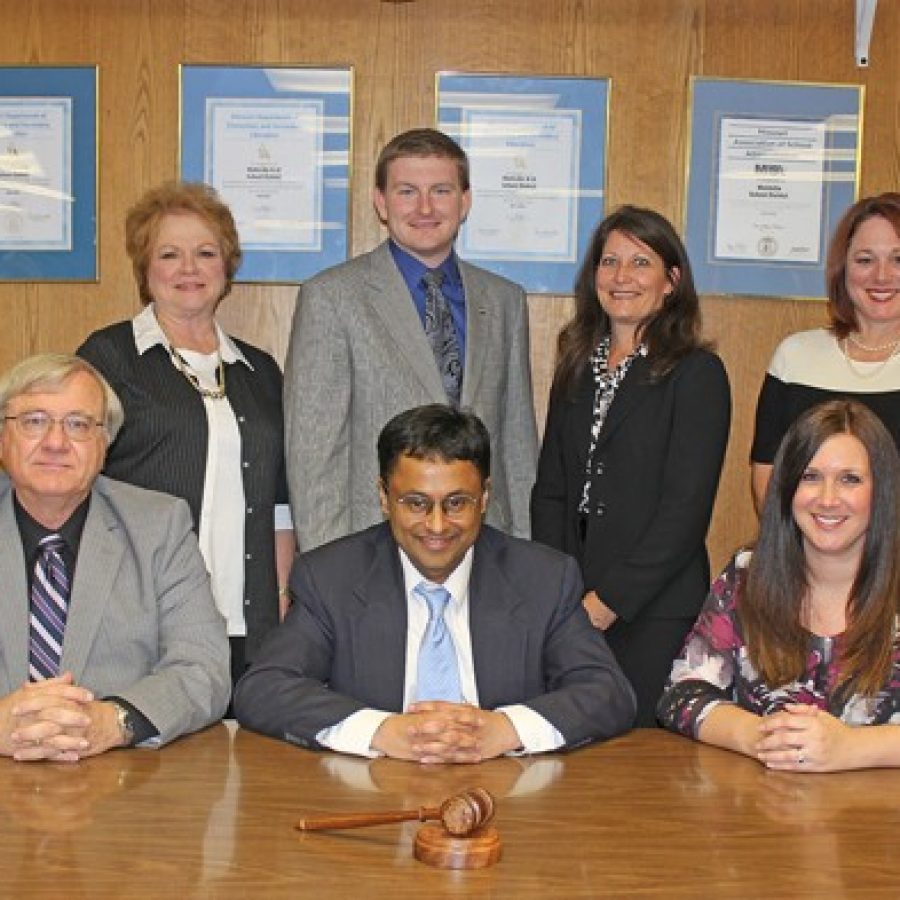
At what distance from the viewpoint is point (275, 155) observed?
15.1 feet

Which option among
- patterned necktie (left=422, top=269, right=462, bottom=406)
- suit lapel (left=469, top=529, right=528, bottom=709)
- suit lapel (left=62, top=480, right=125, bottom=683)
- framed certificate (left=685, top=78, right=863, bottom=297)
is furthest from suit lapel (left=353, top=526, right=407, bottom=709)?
framed certificate (left=685, top=78, right=863, bottom=297)

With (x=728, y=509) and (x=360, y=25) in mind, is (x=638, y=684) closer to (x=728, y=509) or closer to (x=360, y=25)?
(x=728, y=509)

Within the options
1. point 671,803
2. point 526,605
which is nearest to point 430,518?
point 526,605

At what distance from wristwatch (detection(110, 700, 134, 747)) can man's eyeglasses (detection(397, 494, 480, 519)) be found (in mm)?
634

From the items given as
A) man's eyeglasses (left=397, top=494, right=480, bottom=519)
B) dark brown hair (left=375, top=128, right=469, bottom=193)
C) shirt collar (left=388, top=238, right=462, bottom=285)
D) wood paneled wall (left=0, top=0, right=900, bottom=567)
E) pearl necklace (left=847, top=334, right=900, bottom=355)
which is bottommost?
man's eyeglasses (left=397, top=494, right=480, bottom=519)

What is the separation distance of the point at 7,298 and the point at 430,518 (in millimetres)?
2225

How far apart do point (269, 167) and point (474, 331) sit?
3.53ft

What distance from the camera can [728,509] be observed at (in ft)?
15.7

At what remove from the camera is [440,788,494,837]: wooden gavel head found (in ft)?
6.68

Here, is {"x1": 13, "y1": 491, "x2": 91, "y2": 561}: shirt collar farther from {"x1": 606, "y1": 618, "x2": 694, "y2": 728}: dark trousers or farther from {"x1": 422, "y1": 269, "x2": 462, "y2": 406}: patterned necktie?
{"x1": 606, "y1": 618, "x2": 694, "y2": 728}: dark trousers

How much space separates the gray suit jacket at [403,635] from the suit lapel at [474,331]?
0.84 meters

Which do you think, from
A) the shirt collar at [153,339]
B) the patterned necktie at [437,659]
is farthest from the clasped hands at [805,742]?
the shirt collar at [153,339]

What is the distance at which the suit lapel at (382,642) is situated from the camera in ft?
9.49

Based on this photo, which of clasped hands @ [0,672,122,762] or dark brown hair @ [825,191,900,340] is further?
dark brown hair @ [825,191,900,340]
